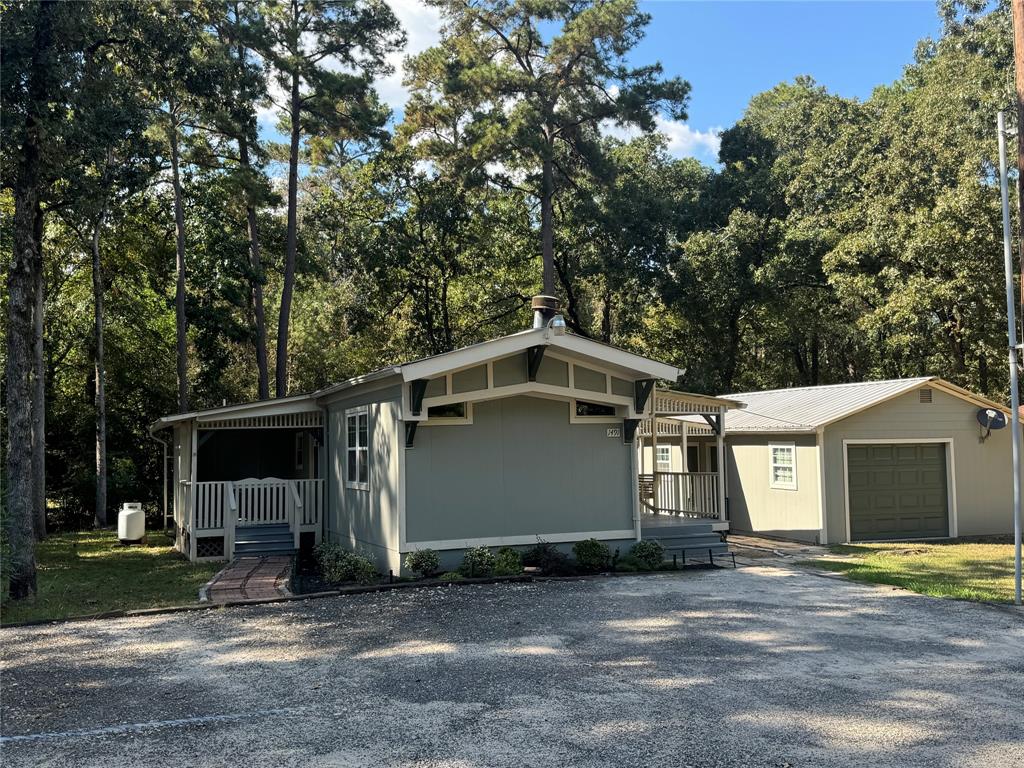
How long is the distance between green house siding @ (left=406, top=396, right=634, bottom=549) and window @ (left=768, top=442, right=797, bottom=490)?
5.02 metres

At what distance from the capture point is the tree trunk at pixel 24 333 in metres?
9.53

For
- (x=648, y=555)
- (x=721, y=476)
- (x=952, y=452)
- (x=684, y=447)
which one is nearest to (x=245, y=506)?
(x=648, y=555)

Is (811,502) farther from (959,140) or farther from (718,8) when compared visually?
(959,140)

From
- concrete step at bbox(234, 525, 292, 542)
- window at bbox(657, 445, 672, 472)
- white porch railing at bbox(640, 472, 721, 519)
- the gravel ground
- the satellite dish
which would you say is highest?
the satellite dish

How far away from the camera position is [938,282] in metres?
20.7

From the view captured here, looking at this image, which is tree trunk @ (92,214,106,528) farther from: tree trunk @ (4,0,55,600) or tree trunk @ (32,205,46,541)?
tree trunk @ (4,0,55,600)

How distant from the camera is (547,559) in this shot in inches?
438

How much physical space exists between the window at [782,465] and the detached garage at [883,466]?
20 mm

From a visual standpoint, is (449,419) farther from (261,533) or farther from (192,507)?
(192,507)

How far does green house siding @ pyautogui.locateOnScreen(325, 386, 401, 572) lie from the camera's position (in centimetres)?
1109

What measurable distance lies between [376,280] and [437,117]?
6047 millimetres

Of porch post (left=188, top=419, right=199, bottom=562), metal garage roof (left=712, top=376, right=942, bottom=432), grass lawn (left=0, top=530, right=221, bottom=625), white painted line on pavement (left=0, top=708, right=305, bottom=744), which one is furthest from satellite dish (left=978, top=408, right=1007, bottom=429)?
white painted line on pavement (left=0, top=708, right=305, bottom=744)

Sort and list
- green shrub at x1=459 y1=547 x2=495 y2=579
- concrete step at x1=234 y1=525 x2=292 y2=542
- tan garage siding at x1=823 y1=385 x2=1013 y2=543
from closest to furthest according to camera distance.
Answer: green shrub at x1=459 y1=547 x2=495 y2=579 → concrete step at x1=234 y1=525 x2=292 y2=542 → tan garage siding at x1=823 y1=385 x2=1013 y2=543

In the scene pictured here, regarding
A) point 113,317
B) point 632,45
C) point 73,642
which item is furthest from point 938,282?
point 113,317
